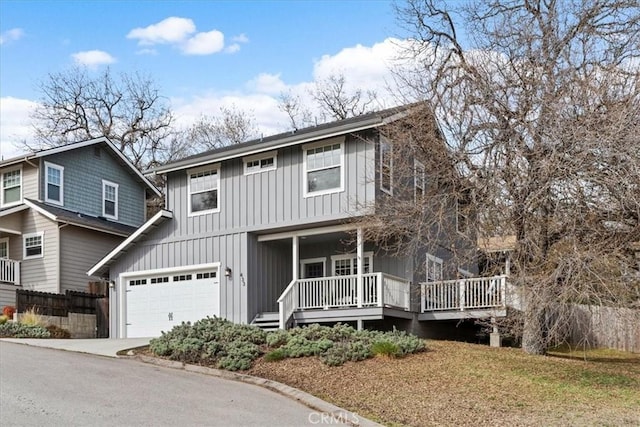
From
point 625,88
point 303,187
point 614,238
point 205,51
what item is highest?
point 205,51

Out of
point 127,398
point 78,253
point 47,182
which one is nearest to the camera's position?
point 127,398

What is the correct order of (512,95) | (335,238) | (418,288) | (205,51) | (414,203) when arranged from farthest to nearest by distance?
(205,51)
(335,238)
(418,288)
(414,203)
(512,95)

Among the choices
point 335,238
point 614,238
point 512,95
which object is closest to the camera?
point 614,238

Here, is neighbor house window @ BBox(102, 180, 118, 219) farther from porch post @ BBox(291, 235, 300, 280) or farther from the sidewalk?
porch post @ BBox(291, 235, 300, 280)

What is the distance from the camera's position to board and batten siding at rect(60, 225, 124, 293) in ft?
78.6

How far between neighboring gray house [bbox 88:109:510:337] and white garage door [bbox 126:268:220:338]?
0.11 feet

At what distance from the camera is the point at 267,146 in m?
18.9

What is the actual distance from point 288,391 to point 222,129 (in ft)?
109

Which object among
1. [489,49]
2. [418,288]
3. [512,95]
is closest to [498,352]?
[418,288]

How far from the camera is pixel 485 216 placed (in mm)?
14352

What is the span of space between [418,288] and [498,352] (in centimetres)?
339

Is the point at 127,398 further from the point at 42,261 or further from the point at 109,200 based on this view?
the point at 109,200

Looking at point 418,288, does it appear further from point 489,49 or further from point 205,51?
point 205,51
